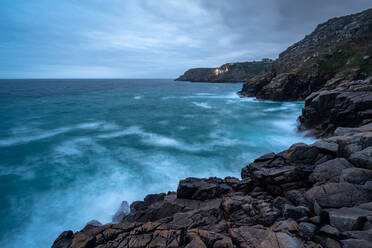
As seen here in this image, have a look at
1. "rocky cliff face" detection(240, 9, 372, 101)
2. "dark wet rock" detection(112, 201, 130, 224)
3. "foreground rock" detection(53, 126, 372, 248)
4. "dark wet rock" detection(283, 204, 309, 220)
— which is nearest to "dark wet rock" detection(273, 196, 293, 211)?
"foreground rock" detection(53, 126, 372, 248)

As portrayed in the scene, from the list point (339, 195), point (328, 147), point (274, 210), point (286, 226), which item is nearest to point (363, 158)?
point (328, 147)

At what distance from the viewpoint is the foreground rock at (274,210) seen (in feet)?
17.4

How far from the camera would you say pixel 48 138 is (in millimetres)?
24812

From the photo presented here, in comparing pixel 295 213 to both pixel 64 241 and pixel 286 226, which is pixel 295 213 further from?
pixel 64 241

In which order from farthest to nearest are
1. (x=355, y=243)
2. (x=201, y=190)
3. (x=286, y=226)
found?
(x=201, y=190) → (x=286, y=226) → (x=355, y=243)

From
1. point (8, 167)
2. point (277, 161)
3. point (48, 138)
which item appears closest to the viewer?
point (277, 161)

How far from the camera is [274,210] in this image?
665 centimetres

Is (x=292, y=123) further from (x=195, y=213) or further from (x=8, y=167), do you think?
(x=8, y=167)

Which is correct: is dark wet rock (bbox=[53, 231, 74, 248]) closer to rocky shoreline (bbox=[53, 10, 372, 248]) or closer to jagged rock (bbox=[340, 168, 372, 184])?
rocky shoreline (bbox=[53, 10, 372, 248])

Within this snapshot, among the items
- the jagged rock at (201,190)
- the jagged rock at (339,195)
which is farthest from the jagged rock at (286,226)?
the jagged rock at (201,190)

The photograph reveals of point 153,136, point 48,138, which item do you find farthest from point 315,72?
point 48,138

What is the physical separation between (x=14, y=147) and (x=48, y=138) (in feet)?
12.2

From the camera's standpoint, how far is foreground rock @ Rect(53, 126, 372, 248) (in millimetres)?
5301

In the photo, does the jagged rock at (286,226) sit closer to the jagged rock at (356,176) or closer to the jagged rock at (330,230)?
the jagged rock at (330,230)
